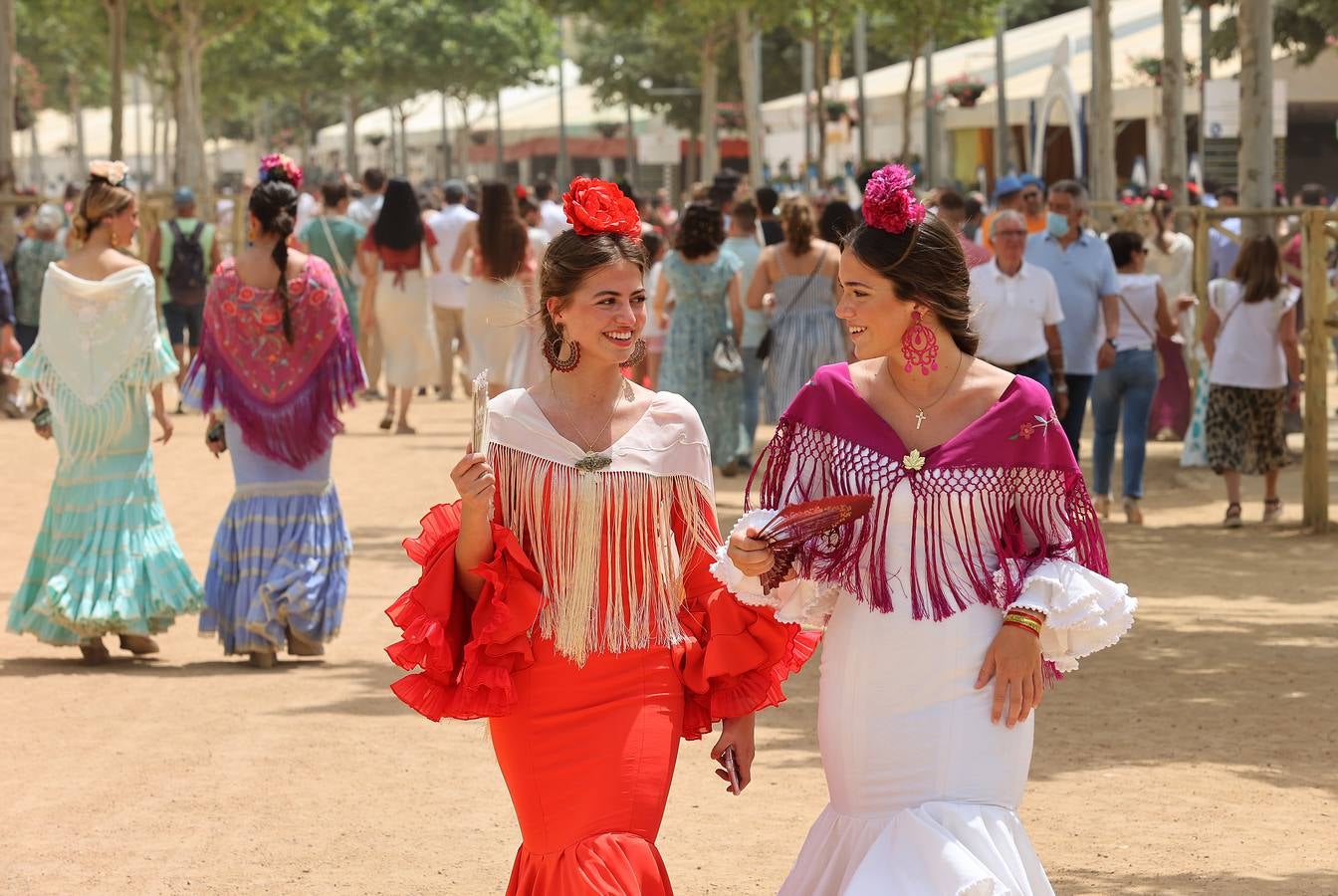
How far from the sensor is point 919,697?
4.03 m

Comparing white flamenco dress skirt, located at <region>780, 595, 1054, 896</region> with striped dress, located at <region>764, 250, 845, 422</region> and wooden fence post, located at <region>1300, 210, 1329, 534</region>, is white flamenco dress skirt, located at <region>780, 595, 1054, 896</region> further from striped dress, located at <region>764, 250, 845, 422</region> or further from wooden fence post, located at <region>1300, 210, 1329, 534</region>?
striped dress, located at <region>764, 250, 845, 422</region>

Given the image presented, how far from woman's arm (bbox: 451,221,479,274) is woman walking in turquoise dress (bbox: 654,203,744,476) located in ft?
14.3

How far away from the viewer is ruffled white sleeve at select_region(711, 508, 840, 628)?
4215 millimetres

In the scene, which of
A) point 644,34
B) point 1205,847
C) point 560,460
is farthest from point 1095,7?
point 644,34

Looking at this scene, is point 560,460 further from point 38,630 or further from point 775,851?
point 38,630

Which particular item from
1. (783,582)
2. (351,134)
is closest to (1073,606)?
(783,582)

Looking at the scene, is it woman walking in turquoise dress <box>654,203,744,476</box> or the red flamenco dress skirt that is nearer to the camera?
the red flamenco dress skirt

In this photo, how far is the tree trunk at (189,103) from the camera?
35594 millimetres

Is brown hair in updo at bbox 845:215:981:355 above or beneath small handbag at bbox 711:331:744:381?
above

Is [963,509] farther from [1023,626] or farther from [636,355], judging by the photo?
[636,355]

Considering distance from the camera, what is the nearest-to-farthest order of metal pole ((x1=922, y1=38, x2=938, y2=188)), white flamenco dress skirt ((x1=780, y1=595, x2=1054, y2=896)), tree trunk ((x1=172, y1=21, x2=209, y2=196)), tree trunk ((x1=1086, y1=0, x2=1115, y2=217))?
1. white flamenco dress skirt ((x1=780, y1=595, x2=1054, y2=896))
2. tree trunk ((x1=1086, y1=0, x2=1115, y2=217))
3. metal pole ((x1=922, y1=38, x2=938, y2=188))
4. tree trunk ((x1=172, y1=21, x2=209, y2=196))

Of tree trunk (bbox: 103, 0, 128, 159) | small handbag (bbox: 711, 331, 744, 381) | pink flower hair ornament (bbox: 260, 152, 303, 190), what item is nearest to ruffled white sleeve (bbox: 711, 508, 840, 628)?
pink flower hair ornament (bbox: 260, 152, 303, 190)

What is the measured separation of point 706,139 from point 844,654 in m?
36.9

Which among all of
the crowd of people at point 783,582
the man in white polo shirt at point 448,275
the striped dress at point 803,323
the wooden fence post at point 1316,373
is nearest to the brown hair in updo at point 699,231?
the striped dress at point 803,323
